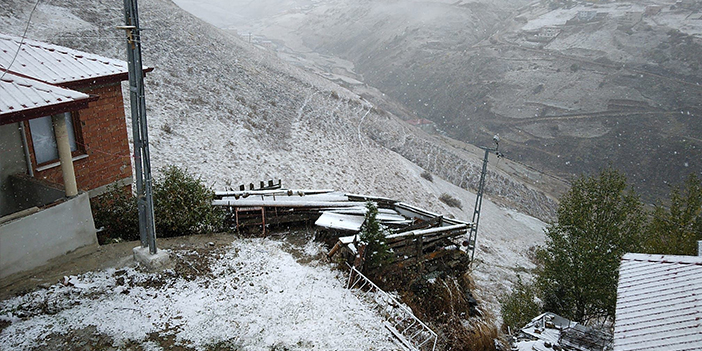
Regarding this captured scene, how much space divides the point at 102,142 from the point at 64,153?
3.17 meters

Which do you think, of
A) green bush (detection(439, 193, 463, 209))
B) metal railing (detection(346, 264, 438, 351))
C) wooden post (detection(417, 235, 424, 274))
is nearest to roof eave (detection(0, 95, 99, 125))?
metal railing (detection(346, 264, 438, 351))

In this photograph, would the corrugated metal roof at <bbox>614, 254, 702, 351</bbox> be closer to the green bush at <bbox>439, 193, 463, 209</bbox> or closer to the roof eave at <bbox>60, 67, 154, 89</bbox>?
the roof eave at <bbox>60, 67, 154, 89</bbox>

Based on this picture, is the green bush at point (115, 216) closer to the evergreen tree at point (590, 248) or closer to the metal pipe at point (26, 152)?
the metal pipe at point (26, 152)

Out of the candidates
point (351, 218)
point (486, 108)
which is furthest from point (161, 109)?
point (486, 108)

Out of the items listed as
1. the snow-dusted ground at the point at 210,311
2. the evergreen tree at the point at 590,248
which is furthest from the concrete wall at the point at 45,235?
the evergreen tree at the point at 590,248

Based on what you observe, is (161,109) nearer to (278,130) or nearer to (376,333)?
(278,130)

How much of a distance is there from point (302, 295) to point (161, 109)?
21565mm

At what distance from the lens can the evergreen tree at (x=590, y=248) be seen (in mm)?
16516

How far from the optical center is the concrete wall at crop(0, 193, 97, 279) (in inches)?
326

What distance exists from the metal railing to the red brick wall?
8.15 m

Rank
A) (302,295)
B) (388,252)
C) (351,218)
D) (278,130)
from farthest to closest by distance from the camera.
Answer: (278,130)
(351,218)
(388,252)
(302,295)

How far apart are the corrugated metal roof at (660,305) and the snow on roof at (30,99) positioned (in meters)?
11.2

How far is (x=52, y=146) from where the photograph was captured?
10.8 metres

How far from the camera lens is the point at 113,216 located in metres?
11.6
